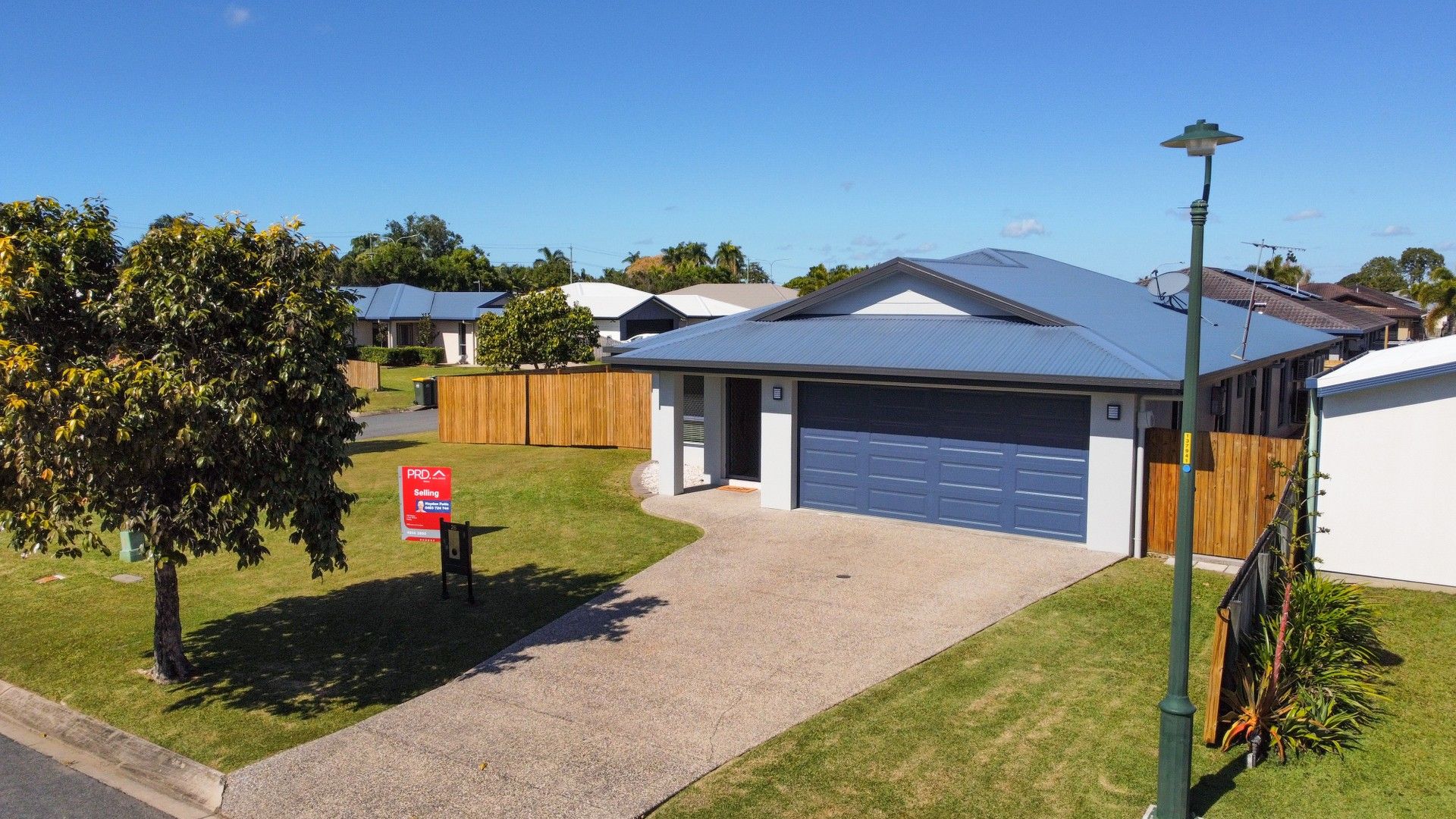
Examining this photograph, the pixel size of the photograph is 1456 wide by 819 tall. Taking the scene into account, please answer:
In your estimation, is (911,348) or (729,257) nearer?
(911,348)

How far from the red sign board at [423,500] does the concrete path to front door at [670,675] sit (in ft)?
11.9

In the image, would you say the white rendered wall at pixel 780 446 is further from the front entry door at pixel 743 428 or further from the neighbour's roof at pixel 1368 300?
the neighbour's roof at pixel 1368 300

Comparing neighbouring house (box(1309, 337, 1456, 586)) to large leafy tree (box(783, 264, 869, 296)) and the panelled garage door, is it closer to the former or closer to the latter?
the panelled garage door

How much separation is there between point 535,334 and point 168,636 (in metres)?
27.5

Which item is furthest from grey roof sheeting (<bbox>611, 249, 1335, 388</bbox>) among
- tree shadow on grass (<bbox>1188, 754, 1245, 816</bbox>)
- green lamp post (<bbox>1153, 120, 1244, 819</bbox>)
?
green lamp post (<bbox>1153, 120, 1244, 819</bbox>)

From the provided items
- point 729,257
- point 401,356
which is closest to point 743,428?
point 401,356

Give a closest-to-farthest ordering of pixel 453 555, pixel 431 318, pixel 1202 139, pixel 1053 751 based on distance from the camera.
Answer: pixel 1202 139
pixel 1053 751
pixel 453 555
pixel 431 318

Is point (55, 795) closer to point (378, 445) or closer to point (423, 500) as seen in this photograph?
point (423, 500)

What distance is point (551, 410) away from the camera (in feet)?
87.1

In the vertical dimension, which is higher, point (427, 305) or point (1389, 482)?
point (427, 305)

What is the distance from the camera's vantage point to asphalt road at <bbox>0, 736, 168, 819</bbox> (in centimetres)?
830

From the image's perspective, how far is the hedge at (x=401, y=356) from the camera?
53.9m

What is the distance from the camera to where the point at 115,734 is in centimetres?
960

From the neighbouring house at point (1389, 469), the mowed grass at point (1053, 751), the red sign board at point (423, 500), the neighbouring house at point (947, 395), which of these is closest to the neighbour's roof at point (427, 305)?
the neighbouring house at point (947, 395)
